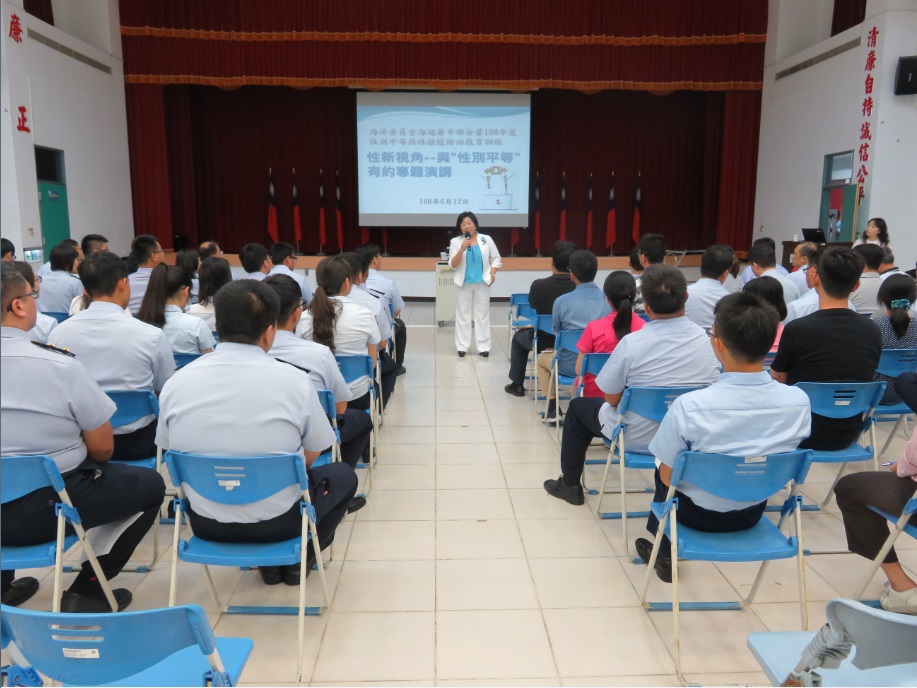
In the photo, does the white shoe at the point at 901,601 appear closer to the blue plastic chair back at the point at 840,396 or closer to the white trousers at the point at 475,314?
the blue plastic chair back at the point at 840,396

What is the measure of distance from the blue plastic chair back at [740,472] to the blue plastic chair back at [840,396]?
75cm

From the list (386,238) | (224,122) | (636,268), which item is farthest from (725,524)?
(224,122)

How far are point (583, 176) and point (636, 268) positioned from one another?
618 centimetres

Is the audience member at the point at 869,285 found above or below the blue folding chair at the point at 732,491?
above

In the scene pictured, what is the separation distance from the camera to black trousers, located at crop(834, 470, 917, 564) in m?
2.31

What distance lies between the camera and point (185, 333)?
334 centimetres

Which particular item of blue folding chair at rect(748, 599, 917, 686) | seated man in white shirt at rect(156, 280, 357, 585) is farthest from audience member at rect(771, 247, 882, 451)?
seated man in white shirt at rect(156, 280, 357, 585)

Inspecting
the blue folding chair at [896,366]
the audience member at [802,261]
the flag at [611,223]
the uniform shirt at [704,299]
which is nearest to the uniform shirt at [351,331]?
the uniform shirt at [704,299]

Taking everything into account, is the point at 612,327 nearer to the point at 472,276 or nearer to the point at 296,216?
the point at 472,276

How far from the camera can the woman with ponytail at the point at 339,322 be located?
3.45 metres

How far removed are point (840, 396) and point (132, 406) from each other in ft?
9.21

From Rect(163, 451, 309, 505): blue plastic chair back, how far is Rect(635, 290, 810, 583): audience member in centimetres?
117

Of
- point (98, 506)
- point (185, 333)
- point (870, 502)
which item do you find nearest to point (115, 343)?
point (185, 333)

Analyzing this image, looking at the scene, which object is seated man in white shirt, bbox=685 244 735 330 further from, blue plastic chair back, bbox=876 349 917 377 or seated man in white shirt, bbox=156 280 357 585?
seated man in white shirt, bbox=156 280 357 585
